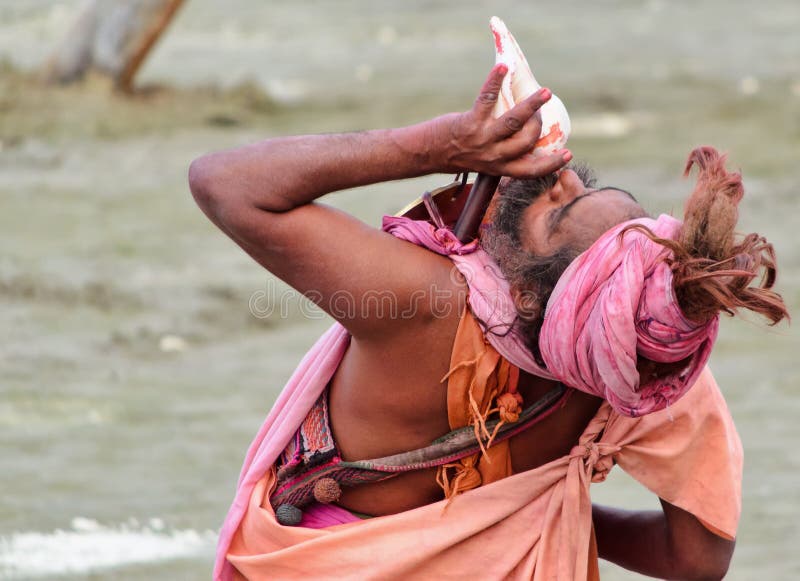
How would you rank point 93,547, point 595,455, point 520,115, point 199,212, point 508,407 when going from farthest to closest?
point 199,212 → point 93,547 → point 595,455 → point 508,407 → point 520,115

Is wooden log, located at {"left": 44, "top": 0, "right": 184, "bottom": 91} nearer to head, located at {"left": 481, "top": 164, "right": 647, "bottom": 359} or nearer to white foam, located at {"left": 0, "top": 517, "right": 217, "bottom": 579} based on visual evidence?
white foam, located at {"left": 0, "top": 517, "right": 217, "bottom": 579}

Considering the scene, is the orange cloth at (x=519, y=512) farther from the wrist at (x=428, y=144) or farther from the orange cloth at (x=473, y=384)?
the wrist at (x=428, y=144)

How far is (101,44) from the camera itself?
1191 cm

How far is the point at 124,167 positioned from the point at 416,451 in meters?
8.25

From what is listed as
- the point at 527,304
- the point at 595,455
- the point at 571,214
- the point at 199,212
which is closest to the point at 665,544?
the point at 595,455

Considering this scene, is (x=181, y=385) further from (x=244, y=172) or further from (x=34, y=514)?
(x=244, y=172)

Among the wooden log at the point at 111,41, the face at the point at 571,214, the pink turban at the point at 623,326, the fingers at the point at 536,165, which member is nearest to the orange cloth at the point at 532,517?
the pink turban at the point at 623,326

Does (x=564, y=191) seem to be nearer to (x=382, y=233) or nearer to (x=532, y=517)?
(x=382, y=233)

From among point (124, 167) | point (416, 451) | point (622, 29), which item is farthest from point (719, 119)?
point (416, 451)

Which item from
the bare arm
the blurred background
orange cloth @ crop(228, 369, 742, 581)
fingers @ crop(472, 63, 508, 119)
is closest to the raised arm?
fingers @ crop(472, 63, 508, 119)

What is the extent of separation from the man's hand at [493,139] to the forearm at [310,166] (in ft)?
0.07

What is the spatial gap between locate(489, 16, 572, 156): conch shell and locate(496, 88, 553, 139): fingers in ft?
0.11

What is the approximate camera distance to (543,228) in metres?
2.35

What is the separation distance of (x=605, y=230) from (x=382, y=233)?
0.40 meters
